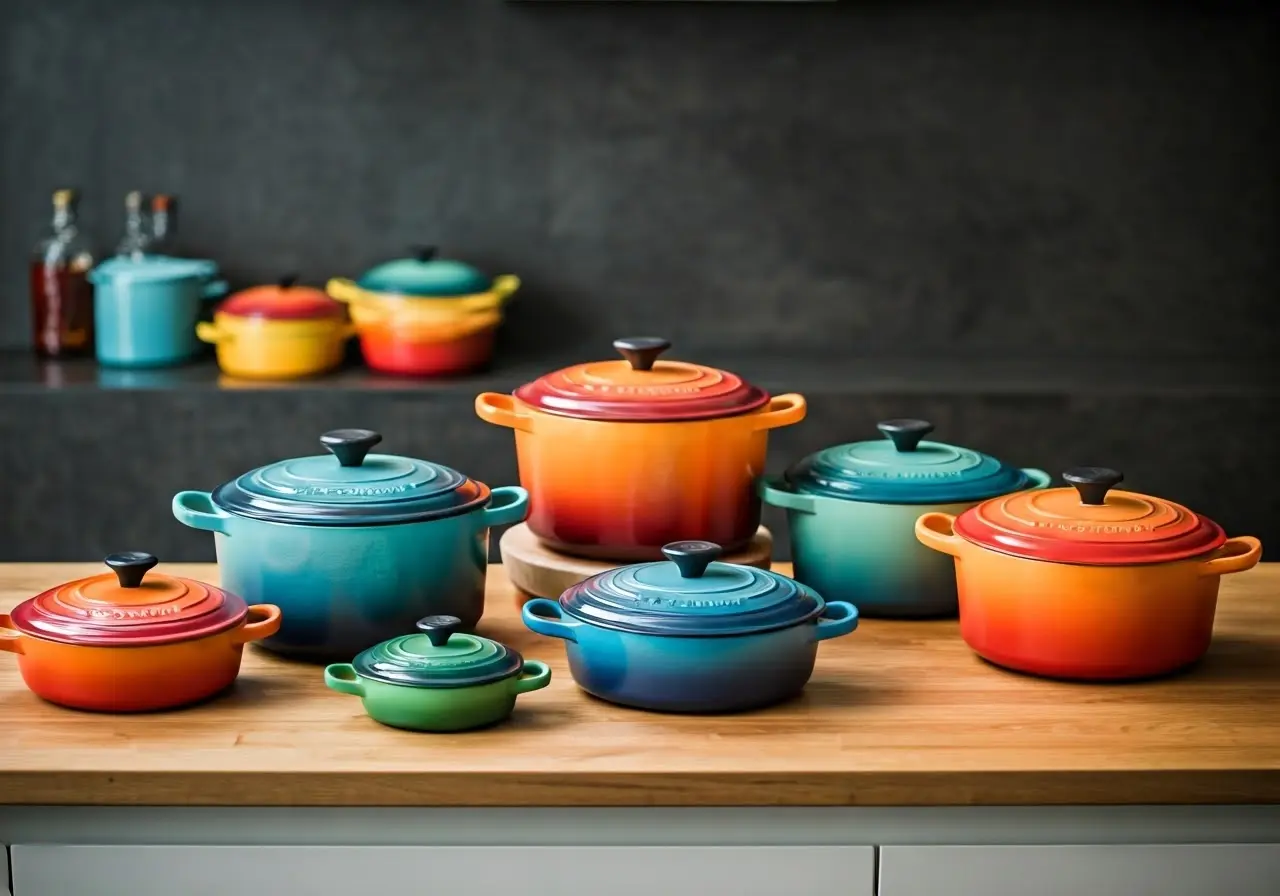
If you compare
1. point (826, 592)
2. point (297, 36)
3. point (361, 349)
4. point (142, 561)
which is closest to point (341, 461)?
point (142, 561)

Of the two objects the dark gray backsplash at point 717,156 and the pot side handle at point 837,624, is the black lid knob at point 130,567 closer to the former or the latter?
the pot side handle at point 837,624

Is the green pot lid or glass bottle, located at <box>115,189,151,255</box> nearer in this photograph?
the green pot lid

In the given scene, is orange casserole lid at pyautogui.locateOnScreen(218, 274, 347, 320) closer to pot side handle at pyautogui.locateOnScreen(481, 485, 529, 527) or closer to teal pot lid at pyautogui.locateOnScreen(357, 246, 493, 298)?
teal pot lid at pyautogui.locateOnScreen(357, 246, 493, 298)

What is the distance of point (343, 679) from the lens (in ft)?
4.48

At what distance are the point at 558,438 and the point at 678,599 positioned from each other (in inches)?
13.6

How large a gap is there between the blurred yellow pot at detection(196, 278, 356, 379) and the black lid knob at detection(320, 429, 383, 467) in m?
1.77

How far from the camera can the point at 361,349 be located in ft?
11.7

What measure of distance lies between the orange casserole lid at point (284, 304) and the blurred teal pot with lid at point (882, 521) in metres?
1.78

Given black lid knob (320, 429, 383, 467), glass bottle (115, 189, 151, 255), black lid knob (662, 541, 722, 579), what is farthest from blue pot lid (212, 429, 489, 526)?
glass bottle (115, 189, 151, 255)

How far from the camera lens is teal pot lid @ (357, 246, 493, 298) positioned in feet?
10.9

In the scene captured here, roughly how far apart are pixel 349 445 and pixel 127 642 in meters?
0.28

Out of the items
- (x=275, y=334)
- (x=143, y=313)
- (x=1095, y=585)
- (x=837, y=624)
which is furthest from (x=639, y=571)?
(x=143, y=313)

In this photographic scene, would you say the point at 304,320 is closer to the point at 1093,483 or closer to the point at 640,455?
the point at 640,455

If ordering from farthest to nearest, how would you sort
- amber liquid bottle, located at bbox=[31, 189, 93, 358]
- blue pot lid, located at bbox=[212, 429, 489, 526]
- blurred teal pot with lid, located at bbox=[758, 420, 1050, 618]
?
amber liquid bottle, located at bbox=[31, 189, 93, 358]
blurred teal pot with lid, located at bbox=[758, 420, 1050, 618]
blue pot lid, located at bbox=[212, 429, 489, 526]
